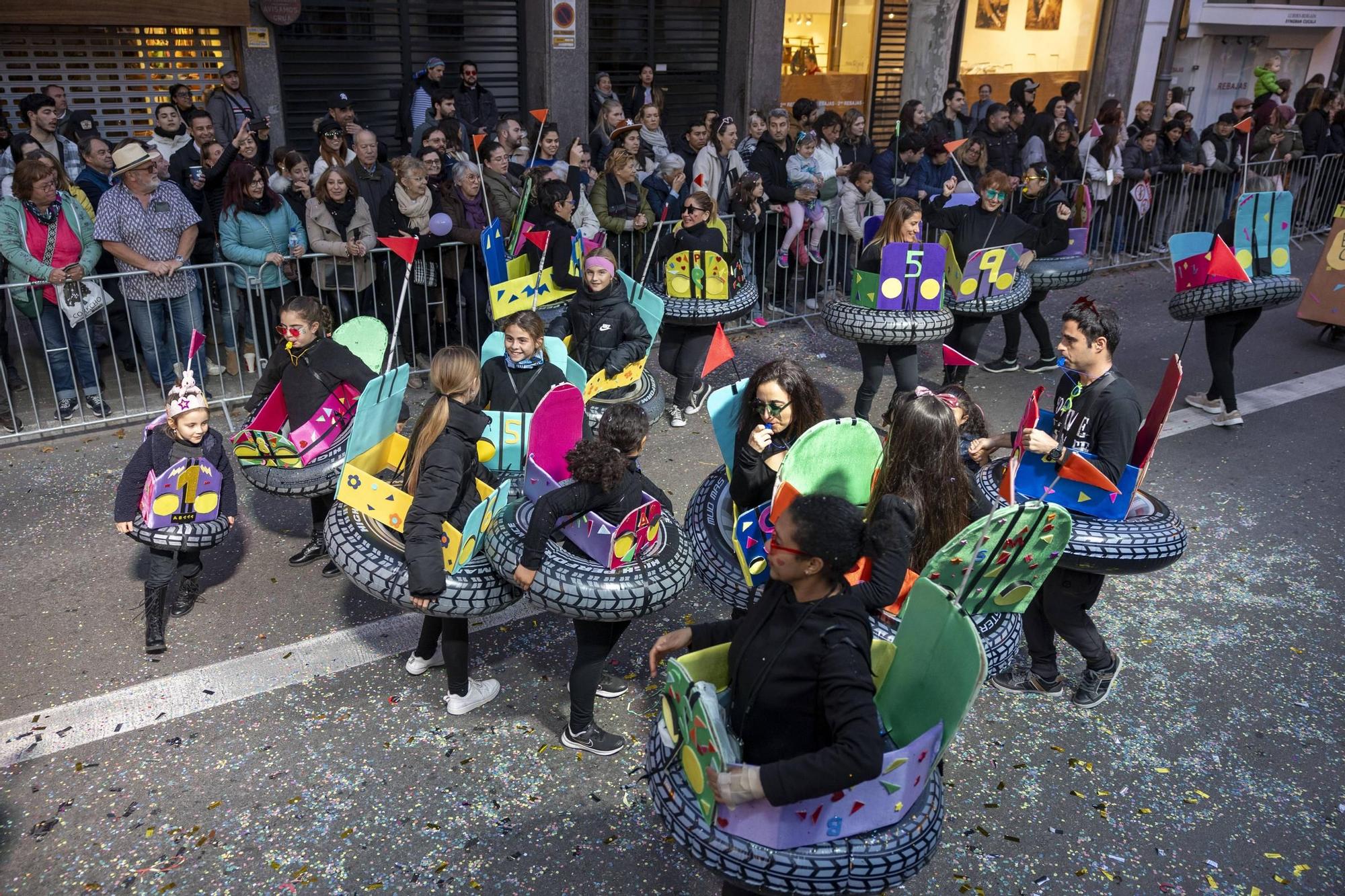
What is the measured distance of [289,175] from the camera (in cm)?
873

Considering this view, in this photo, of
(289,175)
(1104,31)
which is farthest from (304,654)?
(1104,31)

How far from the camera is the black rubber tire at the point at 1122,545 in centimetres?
448

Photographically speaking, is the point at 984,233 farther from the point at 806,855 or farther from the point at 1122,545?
the point at 806,855

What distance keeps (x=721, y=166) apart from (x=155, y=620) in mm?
7223

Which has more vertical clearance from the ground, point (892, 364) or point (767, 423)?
point (767, 423)

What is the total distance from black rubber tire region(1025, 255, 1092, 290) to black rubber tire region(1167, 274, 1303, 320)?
110 centimetres

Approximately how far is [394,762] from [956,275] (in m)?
5.43

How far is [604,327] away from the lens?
6926 millimetres

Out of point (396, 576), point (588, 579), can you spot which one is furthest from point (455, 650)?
point (588, 579)

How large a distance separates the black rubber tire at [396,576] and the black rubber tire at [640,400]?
2.12 m

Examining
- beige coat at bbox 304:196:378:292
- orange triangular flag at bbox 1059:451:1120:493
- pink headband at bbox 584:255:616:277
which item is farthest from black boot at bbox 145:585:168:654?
orange triangular flag at bbox 1059:451:1120:493

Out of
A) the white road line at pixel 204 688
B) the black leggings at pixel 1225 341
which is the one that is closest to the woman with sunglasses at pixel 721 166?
the black leggings at pixel 1225 341

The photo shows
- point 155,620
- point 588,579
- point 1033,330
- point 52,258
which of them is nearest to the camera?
point 588,579

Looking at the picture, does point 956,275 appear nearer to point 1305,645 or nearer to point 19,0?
point 1305,645
